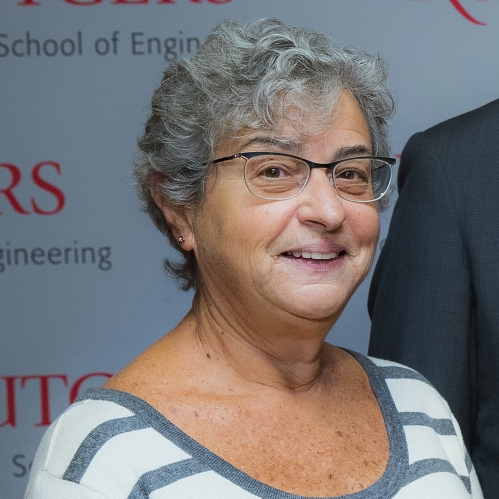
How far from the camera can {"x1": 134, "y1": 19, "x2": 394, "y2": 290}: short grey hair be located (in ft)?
4.10

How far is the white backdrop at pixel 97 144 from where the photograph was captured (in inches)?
90.0

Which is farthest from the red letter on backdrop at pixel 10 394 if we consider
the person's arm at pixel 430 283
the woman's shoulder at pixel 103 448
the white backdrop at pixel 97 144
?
the woman's shoulder at pixel 103 448

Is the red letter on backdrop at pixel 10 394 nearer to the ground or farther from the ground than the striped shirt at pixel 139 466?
nearer to the ground

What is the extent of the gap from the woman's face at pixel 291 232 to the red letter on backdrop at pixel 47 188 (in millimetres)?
1129

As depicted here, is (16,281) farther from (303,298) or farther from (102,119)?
(303,298)

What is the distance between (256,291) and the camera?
1262mm

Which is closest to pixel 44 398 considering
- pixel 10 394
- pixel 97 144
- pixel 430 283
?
pixel 10 394

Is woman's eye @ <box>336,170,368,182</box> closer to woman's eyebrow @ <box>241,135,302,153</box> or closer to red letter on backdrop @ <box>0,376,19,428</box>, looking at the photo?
woman's eyebrow @ <box>241,135,302,153</box>

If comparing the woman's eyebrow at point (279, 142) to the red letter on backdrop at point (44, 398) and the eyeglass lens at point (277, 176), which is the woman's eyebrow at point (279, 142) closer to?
the eyeglass lens at point (277, 176)

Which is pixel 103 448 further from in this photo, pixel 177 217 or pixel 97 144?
pixel 97 144

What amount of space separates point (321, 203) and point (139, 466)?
43 centimetres

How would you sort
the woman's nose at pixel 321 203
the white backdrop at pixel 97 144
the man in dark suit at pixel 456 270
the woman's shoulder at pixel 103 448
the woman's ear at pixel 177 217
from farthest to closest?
the white backdrop at pixel 97 144, the man in dark suit at pixel 456 270, the woman's ear at pixel 177 217, the woman's nose at pixel 321 203, the woman's shoulder at pixel 103 448

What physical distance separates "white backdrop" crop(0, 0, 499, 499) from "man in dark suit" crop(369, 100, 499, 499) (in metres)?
0.62

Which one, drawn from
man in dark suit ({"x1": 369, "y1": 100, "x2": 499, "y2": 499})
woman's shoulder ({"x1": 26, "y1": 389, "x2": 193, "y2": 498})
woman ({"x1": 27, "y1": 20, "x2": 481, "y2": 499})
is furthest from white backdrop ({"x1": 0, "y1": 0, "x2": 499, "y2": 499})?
woman's shoulder ({"x1": 26, "y1": 389, "x2": 193, "y2": 498})
